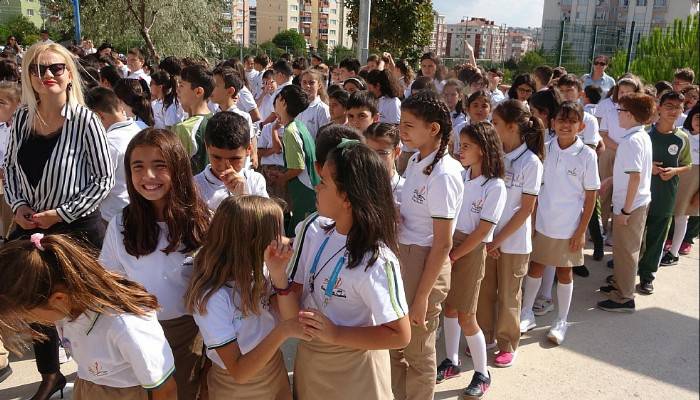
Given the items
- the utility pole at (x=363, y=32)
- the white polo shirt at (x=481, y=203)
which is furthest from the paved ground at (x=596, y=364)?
the utility pole at (x=363, y=32)

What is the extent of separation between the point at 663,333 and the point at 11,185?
14.3ft

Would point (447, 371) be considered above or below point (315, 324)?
below

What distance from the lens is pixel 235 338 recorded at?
171 cm

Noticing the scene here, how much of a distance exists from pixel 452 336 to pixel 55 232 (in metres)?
2.30

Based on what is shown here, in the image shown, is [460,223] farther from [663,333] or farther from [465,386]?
[663,333]

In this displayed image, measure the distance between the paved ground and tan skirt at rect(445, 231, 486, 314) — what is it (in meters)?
0.61

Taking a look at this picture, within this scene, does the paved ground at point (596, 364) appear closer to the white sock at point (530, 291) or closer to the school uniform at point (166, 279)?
the white sock at point (530, 291)

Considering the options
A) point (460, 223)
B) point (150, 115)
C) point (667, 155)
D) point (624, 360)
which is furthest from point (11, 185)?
point (667, 155)

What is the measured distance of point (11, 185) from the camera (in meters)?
2.67

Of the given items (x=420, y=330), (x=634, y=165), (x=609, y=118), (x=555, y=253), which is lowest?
(x=420, y=330)

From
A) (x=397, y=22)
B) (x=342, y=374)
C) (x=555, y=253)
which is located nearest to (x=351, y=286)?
(x=342, y=374)

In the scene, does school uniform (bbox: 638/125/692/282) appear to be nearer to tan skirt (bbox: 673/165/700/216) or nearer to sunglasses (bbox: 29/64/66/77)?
tan skirt (bbox: 673/165/700/216)

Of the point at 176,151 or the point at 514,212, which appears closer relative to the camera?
the point at 176,151

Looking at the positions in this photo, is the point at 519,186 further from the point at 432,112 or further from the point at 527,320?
the point at 527,320
